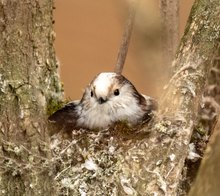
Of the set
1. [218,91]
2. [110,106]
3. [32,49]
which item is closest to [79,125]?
[110,106]

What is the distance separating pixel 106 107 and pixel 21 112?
0.59m

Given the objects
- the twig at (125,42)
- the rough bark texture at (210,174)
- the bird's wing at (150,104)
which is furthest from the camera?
the bird's wing at (150,104)

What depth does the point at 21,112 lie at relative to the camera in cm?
173

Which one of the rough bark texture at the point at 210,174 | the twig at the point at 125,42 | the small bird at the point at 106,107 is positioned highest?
the twig at the point at 125,42

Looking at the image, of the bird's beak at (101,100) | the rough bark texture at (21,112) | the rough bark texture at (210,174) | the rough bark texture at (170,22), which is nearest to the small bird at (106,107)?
the bird's beak at (101,100)

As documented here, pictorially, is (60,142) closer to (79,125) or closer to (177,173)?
(79,125)

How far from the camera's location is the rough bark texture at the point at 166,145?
5.70 ft

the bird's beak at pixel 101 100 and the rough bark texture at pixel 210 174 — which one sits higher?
the rough bark texture at pixel 210 174

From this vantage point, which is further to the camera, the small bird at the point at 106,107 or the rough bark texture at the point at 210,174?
the small bird at the point at 106,107

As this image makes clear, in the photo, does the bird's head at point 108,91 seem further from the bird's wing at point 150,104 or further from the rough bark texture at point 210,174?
the rough bark texture at point 210,174

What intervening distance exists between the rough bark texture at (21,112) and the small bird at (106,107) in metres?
0.37

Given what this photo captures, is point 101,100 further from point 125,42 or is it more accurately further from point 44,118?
point 44,118

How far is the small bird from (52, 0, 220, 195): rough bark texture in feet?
0.79

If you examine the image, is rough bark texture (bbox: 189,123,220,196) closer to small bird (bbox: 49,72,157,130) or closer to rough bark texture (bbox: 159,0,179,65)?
small bird (bbox: 49,72,157,130)
